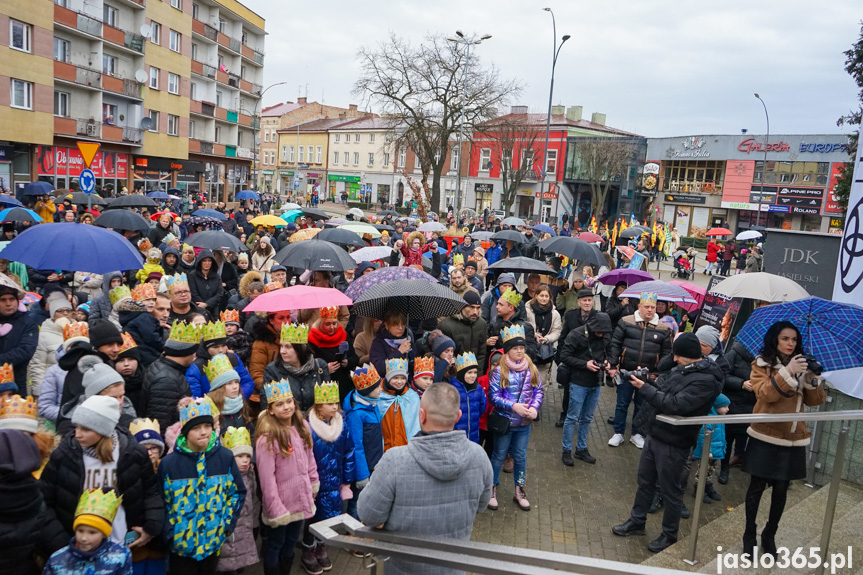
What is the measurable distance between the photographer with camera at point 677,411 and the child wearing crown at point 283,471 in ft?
10.2

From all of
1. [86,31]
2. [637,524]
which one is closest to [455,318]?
[637,524]

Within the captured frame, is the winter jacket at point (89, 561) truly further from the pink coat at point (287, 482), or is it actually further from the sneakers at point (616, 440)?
the sneakers at point (616, 440)

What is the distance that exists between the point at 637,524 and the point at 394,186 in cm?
7180

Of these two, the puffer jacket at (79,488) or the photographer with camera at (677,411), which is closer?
the puffer jacket at (79,488)

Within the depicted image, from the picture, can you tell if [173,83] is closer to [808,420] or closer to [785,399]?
[785,399]

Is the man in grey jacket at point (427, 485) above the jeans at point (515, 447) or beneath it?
above

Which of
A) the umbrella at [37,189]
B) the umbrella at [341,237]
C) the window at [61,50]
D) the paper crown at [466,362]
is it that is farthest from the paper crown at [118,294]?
the window at [61,50]

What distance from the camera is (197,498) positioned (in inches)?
157

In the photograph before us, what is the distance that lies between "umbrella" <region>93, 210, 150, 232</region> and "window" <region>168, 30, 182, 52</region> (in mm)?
36908

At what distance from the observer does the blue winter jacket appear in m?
5.97

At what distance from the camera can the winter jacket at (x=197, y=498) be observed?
3.96 m

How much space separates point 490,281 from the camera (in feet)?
44.0

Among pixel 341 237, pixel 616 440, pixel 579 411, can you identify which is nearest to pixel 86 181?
pixel 341 237

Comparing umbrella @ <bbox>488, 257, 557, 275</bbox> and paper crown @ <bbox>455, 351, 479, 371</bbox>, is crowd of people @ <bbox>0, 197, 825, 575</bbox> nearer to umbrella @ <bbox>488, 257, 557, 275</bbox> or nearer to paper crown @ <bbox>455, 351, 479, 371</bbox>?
paper crown @ <bbox>455, 351, 479, 371</bbox>
